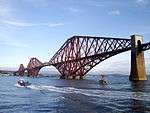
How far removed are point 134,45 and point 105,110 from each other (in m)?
78.8

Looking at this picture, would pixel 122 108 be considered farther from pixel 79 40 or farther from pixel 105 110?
pixel 79 40

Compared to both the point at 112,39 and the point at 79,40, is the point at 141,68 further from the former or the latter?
the point at 79,40

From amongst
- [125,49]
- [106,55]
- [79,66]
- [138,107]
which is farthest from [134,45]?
[138,107]

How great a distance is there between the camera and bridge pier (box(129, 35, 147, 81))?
369 ft

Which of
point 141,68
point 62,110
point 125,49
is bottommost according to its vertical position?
point 62,110

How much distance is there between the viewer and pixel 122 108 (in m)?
42.2

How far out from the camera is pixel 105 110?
40719 millimetres

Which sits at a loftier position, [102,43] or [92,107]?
[102,43]

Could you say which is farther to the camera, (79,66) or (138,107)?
(79,66)

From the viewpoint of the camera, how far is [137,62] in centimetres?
11262

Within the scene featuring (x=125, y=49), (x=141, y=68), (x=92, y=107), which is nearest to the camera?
(x=92, y=107)

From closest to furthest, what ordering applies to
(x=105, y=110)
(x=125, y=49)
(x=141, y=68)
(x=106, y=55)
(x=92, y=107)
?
(x=105, y=110)
(x=92, y=107)
(x=141, y=68)
(x=125, y=49)
(x=106, y=55)

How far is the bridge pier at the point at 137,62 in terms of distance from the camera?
112375 mm

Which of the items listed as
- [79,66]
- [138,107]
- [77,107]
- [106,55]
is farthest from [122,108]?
[79,66]
